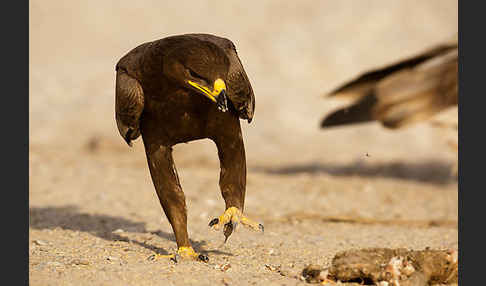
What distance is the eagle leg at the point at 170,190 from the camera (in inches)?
172

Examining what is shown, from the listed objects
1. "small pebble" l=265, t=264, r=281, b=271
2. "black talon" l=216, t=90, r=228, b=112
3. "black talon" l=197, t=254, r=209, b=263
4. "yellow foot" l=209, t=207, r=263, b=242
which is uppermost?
"black talon" l=216, t=90, r=228, b=112

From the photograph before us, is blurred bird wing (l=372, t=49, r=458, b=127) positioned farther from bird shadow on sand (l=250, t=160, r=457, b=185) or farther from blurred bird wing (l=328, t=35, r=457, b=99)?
bird shadow on sand (l=250, t=160, r=457, b=185)

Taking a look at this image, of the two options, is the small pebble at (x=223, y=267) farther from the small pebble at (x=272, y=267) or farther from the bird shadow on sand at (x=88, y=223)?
the bird shadow on sand at (x=88, y=223)

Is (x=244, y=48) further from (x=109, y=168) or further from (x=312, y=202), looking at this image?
(x=312, y=202)

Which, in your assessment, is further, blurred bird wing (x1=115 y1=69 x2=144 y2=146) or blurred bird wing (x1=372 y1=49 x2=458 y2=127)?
blurred bird wing (x1=372 y1=49 x2=458 y2=127)

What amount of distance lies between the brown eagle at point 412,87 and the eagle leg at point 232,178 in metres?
4.91

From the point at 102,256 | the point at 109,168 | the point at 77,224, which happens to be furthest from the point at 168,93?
the point at 109,168

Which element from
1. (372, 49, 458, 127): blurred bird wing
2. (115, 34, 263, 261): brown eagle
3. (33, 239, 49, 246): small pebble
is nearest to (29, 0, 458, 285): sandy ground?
(33, 239, 49, 246): small pebble

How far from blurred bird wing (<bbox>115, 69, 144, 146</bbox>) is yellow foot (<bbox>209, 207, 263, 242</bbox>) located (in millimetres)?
838

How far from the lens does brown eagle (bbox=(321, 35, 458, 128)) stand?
859cm

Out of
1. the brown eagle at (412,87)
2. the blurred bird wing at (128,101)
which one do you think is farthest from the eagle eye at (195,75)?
the brown eagle at (412,87)

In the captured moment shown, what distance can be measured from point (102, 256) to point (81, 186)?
392cm

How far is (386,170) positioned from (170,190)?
6.61m

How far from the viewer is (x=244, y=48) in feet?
54.0
